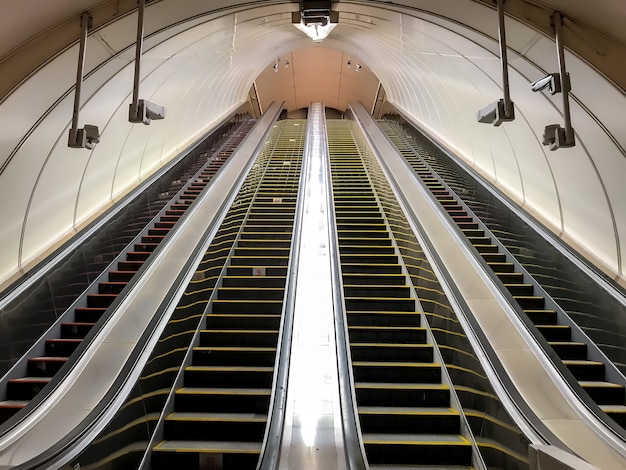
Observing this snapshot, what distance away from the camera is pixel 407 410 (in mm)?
4395

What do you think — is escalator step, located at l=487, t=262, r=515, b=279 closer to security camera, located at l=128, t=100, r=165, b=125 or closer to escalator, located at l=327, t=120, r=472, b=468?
escalator, located at l=327, t=120, r=472, b=468

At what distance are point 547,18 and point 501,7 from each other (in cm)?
44

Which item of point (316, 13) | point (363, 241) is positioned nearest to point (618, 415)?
point (363, 241)

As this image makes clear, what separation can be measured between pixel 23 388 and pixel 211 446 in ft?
6.40

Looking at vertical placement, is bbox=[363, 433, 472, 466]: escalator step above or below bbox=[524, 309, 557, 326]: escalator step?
below

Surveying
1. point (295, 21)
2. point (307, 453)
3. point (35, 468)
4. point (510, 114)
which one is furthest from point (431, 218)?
point (35, 468)

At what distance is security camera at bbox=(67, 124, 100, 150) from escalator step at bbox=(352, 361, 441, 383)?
3.35m

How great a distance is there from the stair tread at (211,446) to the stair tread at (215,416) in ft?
0.55

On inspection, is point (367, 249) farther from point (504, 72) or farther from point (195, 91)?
point (195, 91)

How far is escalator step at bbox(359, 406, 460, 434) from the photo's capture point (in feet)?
13.9

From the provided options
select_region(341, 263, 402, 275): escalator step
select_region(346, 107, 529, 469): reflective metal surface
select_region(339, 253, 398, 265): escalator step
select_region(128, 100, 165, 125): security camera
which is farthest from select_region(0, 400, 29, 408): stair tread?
select_region(339, 253, 398, 265): escalator step

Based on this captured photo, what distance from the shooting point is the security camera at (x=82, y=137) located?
510cm

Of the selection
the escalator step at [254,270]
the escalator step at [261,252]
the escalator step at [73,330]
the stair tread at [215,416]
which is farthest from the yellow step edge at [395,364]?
the escalator step at [261,252]

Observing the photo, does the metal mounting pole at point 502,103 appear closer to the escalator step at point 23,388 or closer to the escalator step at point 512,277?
the escalator step at point 512,277
